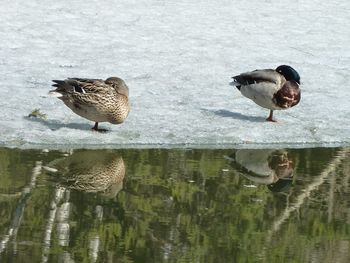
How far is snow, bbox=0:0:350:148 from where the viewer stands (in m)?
8.87

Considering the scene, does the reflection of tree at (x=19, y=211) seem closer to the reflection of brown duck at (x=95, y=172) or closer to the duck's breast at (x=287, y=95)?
the reflection of brown duck at (x=95, y=172)

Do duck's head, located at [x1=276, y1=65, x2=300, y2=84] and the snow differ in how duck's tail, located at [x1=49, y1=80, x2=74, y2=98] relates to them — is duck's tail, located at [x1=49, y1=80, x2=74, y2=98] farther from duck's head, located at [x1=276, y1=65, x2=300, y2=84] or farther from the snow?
duck's head, located at [x1=276, y1=65, x2=300, y2=84]

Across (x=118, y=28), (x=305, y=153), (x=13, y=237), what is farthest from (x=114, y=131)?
(x=118, y=28)

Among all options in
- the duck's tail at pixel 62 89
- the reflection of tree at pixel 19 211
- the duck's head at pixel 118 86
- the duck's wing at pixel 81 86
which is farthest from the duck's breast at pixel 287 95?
the reflection of tree at pixel 19 211

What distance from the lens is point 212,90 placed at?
1075 centimetres

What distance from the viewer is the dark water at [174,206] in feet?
18.4

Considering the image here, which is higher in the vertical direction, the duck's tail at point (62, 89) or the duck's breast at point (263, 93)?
the duck's breast at point (263, 93)

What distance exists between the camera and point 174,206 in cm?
652

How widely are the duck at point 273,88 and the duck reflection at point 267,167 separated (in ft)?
3.28

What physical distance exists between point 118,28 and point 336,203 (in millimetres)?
7234

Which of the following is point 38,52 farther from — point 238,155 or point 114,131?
point 238,155

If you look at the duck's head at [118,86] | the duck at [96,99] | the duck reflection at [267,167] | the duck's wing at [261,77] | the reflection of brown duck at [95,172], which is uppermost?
the duck's wing at [261,77]

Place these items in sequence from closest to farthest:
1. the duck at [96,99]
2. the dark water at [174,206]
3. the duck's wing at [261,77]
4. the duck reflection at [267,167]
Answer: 1. the dark water at [174,206]
2. the duck reflection at [267,167]
3. the duck at [96,99]
4. the duck's wing at [261,77]

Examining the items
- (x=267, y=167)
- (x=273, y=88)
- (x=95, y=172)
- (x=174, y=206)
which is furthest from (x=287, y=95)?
(x=174, y=206)
